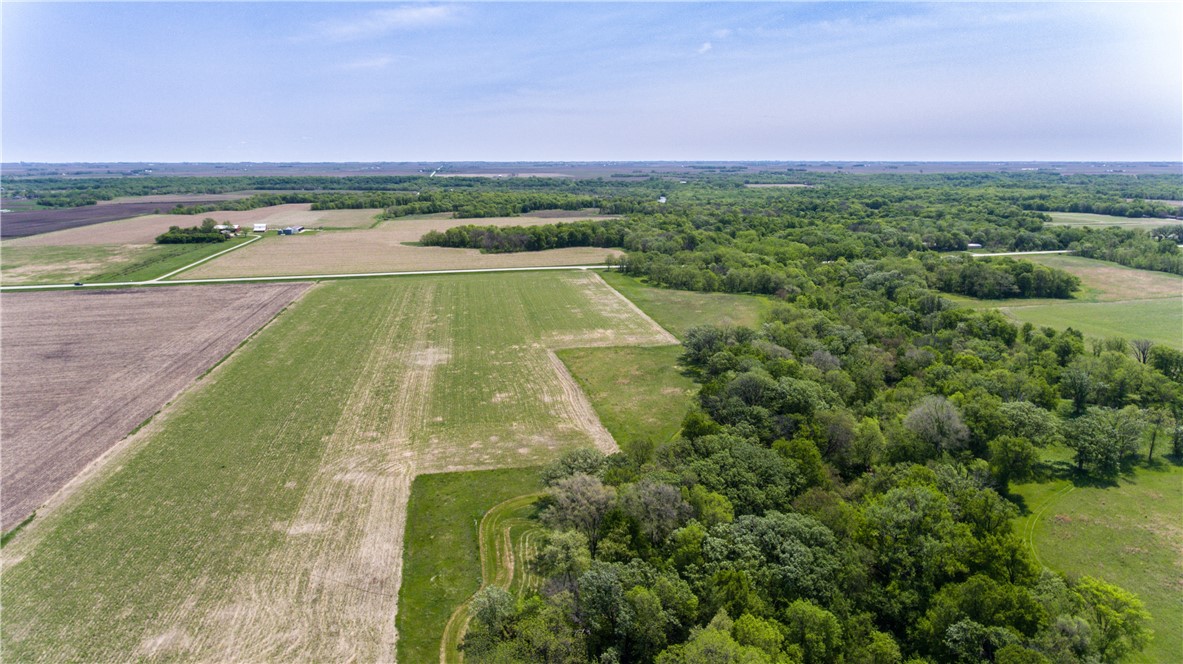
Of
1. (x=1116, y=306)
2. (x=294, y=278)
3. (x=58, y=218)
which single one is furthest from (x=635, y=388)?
(x=58, y=218)

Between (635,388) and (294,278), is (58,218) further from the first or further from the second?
(635,388)

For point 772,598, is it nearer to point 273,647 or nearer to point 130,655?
point 273,647

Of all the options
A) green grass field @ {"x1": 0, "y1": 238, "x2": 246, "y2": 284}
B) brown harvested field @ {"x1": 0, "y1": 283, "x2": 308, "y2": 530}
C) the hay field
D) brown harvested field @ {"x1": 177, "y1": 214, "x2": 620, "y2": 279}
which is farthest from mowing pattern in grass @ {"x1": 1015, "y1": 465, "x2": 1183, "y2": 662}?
green grass field @ {"x1": 0, "y1": 238, "x2": 246, "y2": 284}

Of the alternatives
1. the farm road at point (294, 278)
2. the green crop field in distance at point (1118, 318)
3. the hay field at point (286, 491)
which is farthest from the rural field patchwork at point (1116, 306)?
the farm road at point (294, 278)

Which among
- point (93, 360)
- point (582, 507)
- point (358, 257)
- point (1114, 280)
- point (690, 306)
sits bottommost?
point (582, 507)

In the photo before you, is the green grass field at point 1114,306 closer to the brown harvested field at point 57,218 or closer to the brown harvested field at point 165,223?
the brown harvested field at point 165,223

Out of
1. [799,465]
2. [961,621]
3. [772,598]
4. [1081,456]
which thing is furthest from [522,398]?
[1081,456]

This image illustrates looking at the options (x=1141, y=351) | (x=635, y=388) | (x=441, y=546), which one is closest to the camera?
(x=441, y=546)
